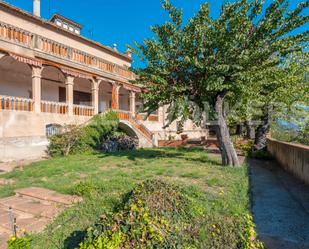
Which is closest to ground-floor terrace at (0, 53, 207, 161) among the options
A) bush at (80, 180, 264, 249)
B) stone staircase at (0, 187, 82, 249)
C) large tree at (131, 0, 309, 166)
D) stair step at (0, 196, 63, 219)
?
large tree at (131, 0, 309, 166)

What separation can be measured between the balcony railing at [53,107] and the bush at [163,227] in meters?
10.6

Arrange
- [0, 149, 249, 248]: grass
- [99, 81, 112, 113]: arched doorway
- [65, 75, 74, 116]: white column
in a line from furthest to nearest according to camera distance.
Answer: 1. [99, 81, 112, 113]: arched doorway
2. [65, 75, 74, 116]: white column
3. [0, 149, 249, 248]: grass

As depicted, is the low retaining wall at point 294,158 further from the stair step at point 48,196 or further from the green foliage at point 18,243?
the green foliage at point 18,243

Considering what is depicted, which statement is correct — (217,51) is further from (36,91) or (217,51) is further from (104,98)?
(104,98)

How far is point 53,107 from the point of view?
12.2 metres

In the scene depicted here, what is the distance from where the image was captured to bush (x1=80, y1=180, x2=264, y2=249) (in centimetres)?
206

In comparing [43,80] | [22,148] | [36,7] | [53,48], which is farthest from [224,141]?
[36,7]

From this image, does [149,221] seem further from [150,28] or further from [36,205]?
[150,28]

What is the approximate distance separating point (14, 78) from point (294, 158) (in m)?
15.6

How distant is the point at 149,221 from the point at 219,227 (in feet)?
3.82

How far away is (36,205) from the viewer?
13.9ft

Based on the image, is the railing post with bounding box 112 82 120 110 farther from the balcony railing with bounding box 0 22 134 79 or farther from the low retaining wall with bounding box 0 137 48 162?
the low retaining wall with bounding box 0 137 48 162

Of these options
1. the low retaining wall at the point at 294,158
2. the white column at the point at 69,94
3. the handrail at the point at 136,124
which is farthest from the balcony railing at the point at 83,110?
the low retaining wall at the point at 294,158

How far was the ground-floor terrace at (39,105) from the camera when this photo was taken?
33.2 feet
